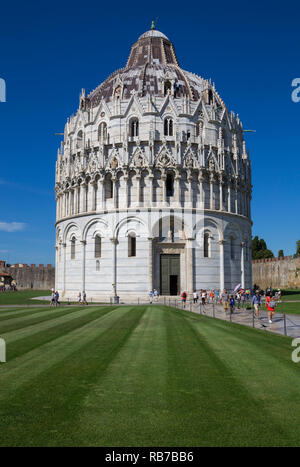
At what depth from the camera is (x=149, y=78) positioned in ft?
175

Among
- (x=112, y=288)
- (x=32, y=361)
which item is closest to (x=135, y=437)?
(x=32, y=361)

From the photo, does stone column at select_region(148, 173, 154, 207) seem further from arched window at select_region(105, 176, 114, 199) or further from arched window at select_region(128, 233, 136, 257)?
arched window at select_region(105, 176, 114, 199)

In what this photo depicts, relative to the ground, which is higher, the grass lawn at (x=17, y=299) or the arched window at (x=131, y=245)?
the arched window at (x=131, y=245)

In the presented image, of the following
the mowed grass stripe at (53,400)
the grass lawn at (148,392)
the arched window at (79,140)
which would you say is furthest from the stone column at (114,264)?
the mowed grass stripe at (53,400)

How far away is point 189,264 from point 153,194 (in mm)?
9739

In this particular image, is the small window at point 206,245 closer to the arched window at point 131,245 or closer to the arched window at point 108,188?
the arched window at point 131,245

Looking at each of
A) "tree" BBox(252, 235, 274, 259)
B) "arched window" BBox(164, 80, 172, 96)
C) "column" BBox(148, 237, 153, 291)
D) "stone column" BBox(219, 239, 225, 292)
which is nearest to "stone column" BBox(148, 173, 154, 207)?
"column" BBox(148, 237, 153, 291)

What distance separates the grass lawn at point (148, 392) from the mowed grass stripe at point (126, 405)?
0.02m

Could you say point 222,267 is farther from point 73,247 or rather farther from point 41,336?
point 41,336

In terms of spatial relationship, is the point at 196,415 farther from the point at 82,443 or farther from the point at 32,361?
the point at 32,361

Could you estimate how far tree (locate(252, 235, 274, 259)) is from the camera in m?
108

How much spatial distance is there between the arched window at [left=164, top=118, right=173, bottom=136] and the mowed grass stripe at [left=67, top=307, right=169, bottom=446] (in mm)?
40411

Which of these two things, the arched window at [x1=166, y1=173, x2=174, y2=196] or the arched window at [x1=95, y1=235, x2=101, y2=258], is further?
the arched window at [x1=95, y1=235, x2=101, y2=258]

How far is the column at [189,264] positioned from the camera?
1837 inches
